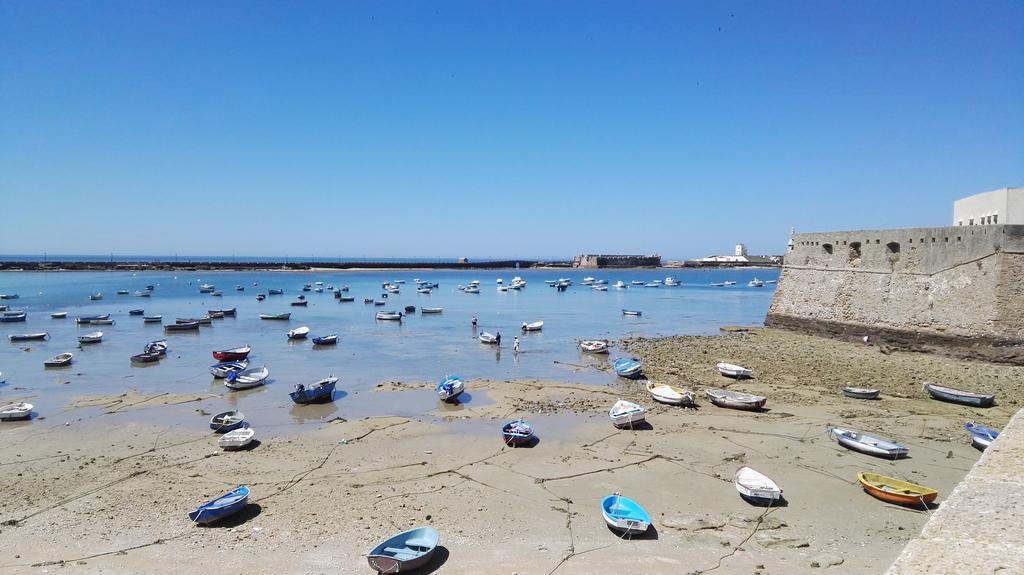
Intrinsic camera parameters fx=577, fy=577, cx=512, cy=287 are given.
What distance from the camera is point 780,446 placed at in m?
14.9

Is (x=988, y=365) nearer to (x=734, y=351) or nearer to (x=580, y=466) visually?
(x=734, y=351)

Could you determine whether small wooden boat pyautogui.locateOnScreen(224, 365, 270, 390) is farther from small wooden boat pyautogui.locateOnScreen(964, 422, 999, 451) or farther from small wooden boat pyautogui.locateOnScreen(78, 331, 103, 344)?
small wooden boat pyautogui.locateOnScreen(964, 422, 999, 451)

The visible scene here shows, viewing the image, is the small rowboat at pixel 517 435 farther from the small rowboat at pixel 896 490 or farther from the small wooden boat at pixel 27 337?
the small wooden boat at pixel 27 337

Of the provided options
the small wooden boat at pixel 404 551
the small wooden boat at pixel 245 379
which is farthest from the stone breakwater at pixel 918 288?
the small wooden boat at pixel 245 379

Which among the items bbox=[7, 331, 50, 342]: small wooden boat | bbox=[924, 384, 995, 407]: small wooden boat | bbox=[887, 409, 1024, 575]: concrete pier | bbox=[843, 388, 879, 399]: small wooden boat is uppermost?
bbox=[887, 409, 1024, 575]: concrete pier

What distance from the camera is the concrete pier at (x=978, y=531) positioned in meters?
4.41

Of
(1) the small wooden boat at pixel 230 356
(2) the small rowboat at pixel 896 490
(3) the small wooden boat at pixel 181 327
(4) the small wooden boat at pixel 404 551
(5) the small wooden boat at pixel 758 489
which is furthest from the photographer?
(3) the small wooden boat at pixel 181 327

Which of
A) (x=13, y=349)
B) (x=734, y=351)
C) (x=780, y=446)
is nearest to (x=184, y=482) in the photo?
(x=780, y=446)

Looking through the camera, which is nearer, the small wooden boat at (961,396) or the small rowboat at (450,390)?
the small wooden boat at (961,396)

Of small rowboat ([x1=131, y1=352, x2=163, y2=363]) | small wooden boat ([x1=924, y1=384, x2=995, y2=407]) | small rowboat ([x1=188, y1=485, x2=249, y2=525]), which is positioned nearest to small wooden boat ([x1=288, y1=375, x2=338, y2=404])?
small rowboat ([x1=188, y1=485, x2=249, y2=525])

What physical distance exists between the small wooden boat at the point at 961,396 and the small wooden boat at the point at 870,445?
249 inches

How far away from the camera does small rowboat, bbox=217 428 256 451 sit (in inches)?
599

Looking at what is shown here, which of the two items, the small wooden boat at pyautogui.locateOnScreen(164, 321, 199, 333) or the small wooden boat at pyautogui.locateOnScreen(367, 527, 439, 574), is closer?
the small wooden boat at pyautogui.locateOnScreen(367, 527, 439, 574)

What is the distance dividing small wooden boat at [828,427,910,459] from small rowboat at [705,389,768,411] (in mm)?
3368
